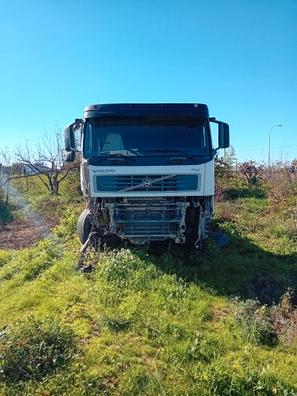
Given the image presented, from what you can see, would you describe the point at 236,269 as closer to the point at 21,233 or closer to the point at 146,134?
A: the point at 146,134

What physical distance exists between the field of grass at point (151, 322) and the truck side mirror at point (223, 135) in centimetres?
221

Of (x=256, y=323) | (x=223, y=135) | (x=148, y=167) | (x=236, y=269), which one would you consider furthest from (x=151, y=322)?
(x=223, y=135)

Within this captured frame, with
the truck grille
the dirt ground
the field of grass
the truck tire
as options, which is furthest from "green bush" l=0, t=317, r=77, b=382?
the dirt ground

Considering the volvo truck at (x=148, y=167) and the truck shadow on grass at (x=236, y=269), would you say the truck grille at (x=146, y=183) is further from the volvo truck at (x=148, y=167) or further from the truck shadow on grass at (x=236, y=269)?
the truck shadow on grass at (x=236, y=269)

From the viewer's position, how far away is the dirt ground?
12.1 meters

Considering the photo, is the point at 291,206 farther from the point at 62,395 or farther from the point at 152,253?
the point at 62,395

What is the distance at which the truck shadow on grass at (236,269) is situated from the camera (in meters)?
6.86

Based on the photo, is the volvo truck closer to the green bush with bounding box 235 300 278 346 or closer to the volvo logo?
the volvo logo

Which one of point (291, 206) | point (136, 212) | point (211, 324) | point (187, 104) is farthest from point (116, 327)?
point (291, 206)

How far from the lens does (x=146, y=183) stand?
782 centimetres

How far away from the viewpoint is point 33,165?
2678cm

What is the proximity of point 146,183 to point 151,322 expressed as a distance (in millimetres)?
3029

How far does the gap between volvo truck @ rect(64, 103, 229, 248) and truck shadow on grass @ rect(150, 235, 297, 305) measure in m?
0.43

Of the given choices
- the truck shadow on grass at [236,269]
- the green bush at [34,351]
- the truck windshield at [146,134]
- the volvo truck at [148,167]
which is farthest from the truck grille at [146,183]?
the green bush at [34,351]
